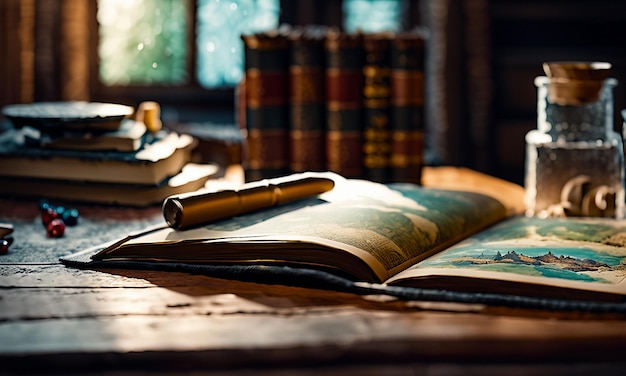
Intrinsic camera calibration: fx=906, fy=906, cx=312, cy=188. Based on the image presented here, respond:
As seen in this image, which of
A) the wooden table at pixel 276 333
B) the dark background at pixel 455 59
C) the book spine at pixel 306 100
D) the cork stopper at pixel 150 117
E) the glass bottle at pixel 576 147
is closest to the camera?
the wooden table at pixel 276 333

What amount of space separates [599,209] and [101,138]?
856 millimetres

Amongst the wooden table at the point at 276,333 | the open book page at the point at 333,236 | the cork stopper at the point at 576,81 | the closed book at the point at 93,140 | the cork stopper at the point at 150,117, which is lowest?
the wooden table at the point at 276,333

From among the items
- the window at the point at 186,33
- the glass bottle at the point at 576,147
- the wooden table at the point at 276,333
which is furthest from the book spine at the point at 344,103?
the window at the point at 186,33

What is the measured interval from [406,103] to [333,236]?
0.91 m

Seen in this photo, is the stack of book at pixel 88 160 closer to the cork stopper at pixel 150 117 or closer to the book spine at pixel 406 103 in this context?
the cork stopper at pixel 150 117

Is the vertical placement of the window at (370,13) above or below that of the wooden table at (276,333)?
above

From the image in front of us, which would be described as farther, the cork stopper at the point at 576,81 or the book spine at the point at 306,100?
the book spine at the point at 306,100

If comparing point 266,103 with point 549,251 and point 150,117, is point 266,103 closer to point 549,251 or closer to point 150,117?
point 150,117

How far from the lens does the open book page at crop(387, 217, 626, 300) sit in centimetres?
95

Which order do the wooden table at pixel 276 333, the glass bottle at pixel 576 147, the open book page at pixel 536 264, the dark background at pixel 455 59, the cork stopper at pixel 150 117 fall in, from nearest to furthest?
the wooden table at pixel 276 333, the open book page at pixel 536 264, the glass bottle at pixel 576 147, the cork stopper at pixel 150 117, the dark background at pixel 455 59

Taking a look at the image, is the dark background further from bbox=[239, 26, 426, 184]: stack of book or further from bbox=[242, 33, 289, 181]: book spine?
bbox=[242, 33, 289, 181]: book spine

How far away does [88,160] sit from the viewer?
157 cm

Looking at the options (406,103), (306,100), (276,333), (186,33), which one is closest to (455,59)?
(186,33)

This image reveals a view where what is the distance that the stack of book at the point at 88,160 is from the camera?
1566 millimetres
